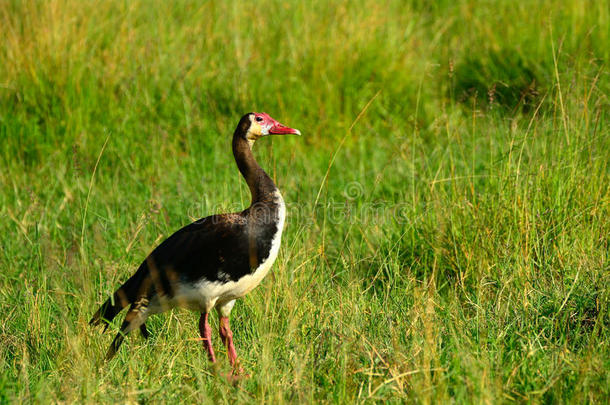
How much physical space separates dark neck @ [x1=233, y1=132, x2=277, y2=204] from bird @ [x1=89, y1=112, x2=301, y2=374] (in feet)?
0.24

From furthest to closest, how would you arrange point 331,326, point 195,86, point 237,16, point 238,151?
point 237,16
point 195,86
point 238,151
point 331,326

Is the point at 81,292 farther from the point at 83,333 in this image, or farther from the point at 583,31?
the point at 583,31

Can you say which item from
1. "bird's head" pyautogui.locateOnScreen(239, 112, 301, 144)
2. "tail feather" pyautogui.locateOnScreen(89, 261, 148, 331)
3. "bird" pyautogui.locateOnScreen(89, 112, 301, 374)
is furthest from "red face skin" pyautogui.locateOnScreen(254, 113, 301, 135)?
"tail feather" pyautogui.locateOnScreen(89, 261, 148, 331)

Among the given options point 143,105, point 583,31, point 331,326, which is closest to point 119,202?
point 143,105

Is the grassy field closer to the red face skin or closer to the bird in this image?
the bird

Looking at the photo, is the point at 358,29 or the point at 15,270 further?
the point at 358,29

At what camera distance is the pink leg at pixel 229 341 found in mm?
3482

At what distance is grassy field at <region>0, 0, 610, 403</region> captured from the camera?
331 centimetres

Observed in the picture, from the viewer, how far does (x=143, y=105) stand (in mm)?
6574

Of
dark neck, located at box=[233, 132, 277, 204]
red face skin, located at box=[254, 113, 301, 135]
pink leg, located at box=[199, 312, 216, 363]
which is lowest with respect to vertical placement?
pink leg, located at box=[199, 312, 216, 363]

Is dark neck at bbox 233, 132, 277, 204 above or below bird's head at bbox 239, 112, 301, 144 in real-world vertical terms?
below

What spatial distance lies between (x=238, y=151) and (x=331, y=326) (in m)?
1.07

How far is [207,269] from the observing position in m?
3.66

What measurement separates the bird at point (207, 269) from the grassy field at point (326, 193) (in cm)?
17
